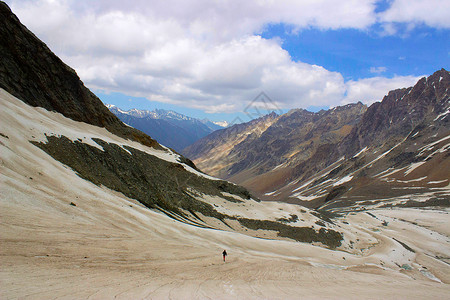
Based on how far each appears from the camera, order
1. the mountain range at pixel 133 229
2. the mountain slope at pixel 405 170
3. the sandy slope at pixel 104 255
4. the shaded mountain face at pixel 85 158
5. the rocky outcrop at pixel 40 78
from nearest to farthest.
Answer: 1. the sandy slope at pixel 104 255
2. the mountain range at pixel 133 229
3. the shaded mountain face at pixel 85 158
4. the rocky outcrop at pixel 40 78
5. the mountain slope at pixel 405 170

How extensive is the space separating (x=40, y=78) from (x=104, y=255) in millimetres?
46244

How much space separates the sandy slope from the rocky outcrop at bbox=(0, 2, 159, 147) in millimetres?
21270

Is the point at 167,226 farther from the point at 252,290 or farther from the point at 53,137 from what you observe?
the point at 53,137

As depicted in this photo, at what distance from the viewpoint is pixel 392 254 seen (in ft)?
126

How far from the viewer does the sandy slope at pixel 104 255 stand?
8.42 meters

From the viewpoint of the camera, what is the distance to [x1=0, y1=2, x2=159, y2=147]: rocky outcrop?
4153cm

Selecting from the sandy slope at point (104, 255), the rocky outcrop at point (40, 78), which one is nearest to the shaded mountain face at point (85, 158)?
the rocky outcrop at point (40, 78)

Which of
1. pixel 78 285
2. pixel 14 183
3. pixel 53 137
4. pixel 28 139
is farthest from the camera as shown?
pixel 53 137

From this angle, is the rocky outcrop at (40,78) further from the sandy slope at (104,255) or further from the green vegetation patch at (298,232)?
the green vegetation patch at (298,232)

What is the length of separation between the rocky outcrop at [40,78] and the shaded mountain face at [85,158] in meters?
0.17

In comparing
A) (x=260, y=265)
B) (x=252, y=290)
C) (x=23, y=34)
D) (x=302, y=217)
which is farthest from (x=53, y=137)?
(x=302, y=217)

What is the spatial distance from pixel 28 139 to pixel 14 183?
37.9ft

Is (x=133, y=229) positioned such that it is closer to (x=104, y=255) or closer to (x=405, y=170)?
(x=104, y=255)

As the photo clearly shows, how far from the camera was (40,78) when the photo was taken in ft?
150
